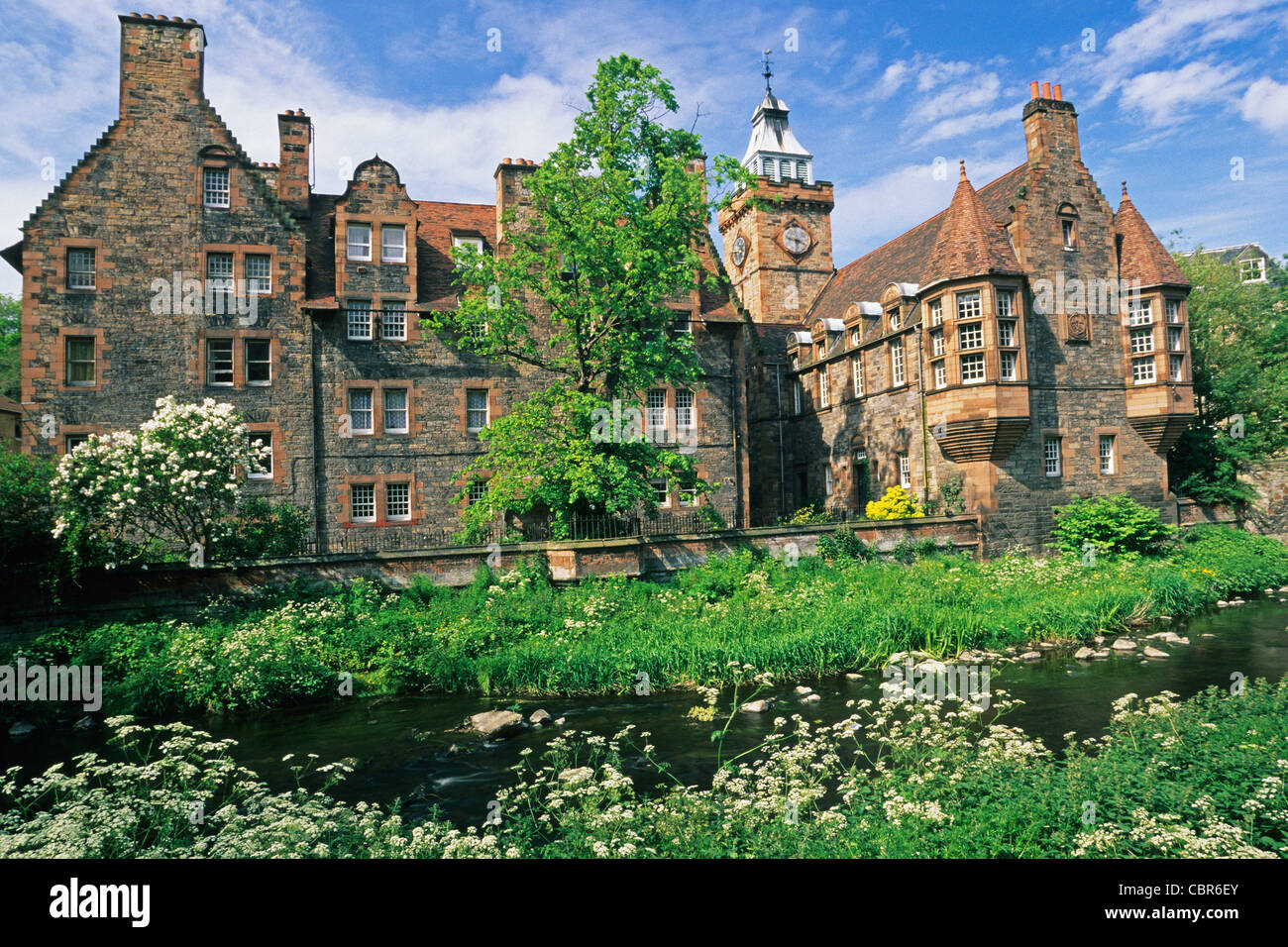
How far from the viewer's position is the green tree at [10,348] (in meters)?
39.1

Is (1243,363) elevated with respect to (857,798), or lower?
elevated

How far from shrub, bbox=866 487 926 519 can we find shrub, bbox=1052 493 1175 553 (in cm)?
519

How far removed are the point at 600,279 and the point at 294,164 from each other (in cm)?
1528

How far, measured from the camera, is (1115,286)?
28.5m

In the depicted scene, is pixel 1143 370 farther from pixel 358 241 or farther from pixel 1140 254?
pixel 358 241

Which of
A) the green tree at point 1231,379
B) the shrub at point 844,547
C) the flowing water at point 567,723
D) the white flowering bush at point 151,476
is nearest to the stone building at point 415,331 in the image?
the green tree at point 1231,379

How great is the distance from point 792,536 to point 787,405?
623 inches

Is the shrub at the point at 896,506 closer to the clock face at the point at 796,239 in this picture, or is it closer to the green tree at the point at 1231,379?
the green tree at the point at 1231,379

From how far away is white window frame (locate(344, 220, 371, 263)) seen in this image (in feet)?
83.9

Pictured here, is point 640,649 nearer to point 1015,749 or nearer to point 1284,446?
point 1015,749

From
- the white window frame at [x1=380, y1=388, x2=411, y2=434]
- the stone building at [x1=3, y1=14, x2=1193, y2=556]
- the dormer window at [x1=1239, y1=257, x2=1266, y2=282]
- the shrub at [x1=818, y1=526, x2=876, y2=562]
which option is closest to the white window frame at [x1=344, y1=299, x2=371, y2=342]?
the stone building at [x1=3, y1=14, x2=1193, y2=556]

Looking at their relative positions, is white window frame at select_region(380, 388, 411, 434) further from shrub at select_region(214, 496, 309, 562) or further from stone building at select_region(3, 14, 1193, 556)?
shrub at select_region(214, 496, 309, 562)

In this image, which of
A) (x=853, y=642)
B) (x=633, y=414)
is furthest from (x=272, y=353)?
(x=853, y=642)
